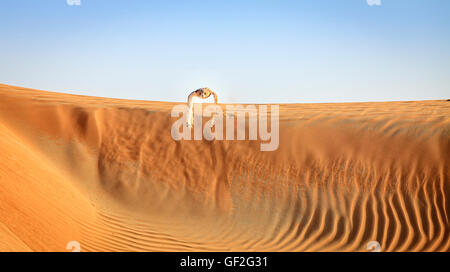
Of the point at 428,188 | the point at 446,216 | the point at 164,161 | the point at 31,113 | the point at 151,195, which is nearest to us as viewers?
the point at 446,216

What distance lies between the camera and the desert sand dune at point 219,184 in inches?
191

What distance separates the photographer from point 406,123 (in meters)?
6.98

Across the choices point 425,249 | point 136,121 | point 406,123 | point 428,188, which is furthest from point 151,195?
point 406,123

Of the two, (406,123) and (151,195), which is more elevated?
(406,123)

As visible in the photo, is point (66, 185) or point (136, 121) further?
point (136, 121)

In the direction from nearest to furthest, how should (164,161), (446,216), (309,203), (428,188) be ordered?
1. (446,216)
2. (428,188)
3. (309,203)
4. (164,161)

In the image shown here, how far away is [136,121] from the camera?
8539mm

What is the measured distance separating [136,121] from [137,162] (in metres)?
1.55

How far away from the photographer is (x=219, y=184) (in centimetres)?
689

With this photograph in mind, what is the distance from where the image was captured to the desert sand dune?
4840 millimetres

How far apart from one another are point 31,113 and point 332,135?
8.58 meters
